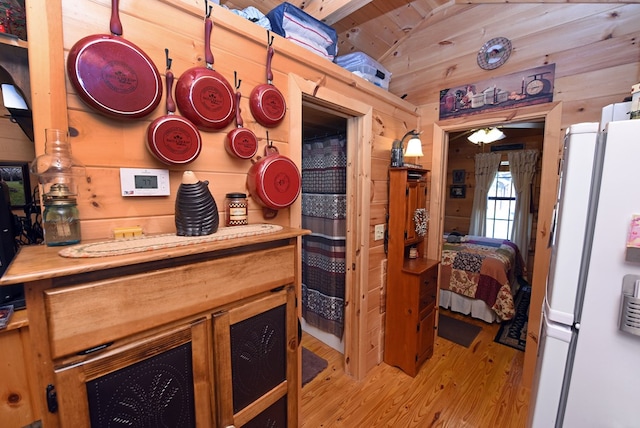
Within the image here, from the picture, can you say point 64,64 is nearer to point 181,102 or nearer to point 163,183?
point 181,102

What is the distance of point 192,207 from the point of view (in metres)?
0.88

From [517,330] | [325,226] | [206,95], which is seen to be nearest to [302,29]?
[206,95]

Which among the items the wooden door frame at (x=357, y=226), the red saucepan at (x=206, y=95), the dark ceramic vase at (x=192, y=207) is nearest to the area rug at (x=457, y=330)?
the wooden door frame at (x=357, y=226)

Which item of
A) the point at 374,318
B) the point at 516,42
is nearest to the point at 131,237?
the point at 374,318

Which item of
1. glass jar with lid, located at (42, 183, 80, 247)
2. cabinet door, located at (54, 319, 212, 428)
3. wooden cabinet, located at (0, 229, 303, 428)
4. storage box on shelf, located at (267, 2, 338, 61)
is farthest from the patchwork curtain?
glass jar with lid, located at (42, 183, 80, 247)

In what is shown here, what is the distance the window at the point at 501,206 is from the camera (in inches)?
194

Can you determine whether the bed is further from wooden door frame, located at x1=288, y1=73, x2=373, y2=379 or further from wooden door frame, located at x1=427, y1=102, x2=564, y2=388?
wooden door frame, located at x1=288, y1=73, x2=373, y2=379

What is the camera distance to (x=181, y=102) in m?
1.04

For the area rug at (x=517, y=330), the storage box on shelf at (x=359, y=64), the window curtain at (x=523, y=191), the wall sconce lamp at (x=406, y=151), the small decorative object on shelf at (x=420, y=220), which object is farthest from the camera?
the window curtain at (x=523, y=191)

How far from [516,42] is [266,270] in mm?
2473

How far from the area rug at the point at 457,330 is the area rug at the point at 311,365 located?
1.36 metres

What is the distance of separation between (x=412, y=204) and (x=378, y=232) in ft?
1.22

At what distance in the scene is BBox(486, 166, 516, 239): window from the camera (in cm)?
493

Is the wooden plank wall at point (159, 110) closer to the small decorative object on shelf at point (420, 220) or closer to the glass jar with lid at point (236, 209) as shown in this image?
the glass jar with lid at point (236, 209)
